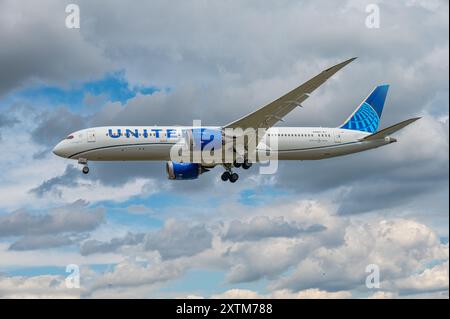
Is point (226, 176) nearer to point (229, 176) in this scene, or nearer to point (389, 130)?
point (229, 176)

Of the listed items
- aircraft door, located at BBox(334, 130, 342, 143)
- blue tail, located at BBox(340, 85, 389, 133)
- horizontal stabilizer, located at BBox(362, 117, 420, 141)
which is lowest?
horizontal stabilizer, located at BBox(362, 117, 420, 141)

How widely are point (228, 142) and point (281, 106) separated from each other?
670 cm

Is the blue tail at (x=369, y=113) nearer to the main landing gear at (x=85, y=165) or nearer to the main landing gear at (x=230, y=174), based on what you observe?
the main landing gear at (x=230, y=174)

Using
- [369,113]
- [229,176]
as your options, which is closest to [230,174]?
[229,176]

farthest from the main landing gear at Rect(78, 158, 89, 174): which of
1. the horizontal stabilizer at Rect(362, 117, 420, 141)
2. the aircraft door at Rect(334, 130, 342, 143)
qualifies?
the horizontal stabilizer at Rect(362, 117, 420, 141)

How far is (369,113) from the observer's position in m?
77.9

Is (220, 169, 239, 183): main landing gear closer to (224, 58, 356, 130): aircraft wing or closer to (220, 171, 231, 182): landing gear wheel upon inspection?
(220, 171, 231, 182): landing gear wheel

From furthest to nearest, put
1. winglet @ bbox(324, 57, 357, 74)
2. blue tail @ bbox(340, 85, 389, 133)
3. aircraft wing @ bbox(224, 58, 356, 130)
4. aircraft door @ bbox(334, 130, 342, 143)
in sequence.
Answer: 1. blue tail @ bbox(340, 85, 389, 133)
2. aircraft door @ bbox(334, 130, 342, 143)
3. aircraft wing @ bbox(224, 58, 356, 130)
4. winglet @ bbox(324, 57, 357, 74)

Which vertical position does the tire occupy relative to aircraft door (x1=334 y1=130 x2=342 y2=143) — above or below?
below

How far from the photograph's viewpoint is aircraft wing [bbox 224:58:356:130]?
169 ft

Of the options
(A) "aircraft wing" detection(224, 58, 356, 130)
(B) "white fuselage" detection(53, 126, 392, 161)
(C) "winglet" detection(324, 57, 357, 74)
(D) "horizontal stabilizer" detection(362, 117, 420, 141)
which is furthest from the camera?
(B) "white fuselage" detection(53, 126, 392, 161)
